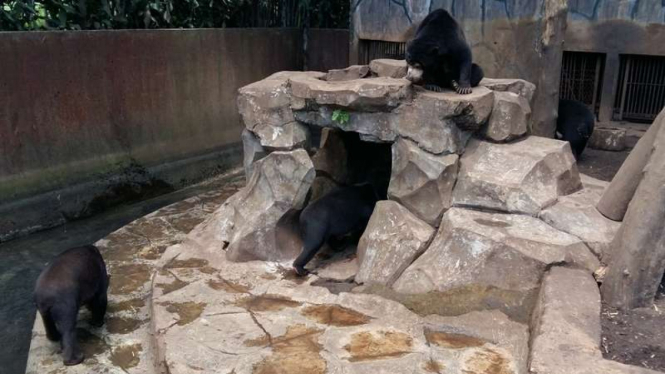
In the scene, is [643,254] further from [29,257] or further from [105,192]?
[105,192]

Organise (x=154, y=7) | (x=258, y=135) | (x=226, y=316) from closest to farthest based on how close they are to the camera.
A: (x=226, y=316) < (x=258, y=135) < (x=154, y=7)

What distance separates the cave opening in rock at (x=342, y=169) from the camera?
5.46 meters

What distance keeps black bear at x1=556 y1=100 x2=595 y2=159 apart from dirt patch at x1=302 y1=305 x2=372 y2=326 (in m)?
3.98

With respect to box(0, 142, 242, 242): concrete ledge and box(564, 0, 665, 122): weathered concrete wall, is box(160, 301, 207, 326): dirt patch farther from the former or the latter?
box(564, 0, 665, 122): weathered concrete wall

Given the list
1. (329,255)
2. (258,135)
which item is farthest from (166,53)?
(329,255)

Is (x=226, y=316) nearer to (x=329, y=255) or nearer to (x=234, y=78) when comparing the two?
(x=329, y=255)

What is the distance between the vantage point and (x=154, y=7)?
31.1 feet

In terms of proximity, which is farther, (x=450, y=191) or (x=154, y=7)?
(x=154, y=7)

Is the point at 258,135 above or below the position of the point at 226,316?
above

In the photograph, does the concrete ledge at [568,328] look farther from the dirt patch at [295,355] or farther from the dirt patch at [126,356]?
the dirt patch at [126,356]

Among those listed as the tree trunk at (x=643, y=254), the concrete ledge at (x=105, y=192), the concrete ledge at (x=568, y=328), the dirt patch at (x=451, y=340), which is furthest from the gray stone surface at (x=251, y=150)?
the tree trunk at (x=643, y=254)

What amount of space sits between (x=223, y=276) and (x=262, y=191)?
2.84 feet

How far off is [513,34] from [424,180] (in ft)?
11.9

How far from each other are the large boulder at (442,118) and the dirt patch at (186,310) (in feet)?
6.83
